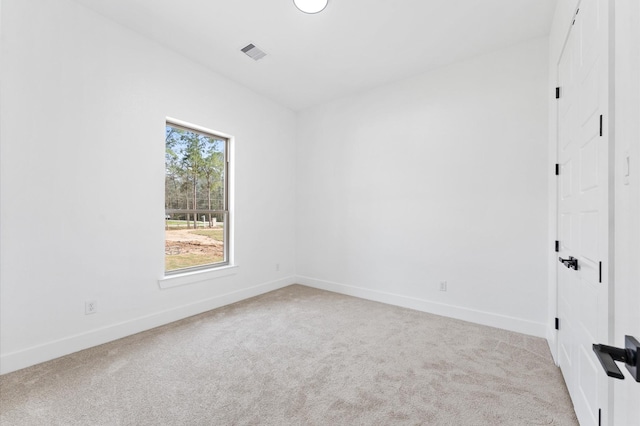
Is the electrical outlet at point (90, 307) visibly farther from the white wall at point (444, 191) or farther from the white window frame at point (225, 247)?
the white wall at point (444, 191)

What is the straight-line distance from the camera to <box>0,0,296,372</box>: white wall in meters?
2.13

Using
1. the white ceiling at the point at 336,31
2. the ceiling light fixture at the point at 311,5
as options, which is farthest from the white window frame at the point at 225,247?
the ceiling light fixture at the point at 311,5

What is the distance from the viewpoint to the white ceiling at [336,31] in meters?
2.44

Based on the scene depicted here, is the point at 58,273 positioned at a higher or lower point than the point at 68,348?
higher

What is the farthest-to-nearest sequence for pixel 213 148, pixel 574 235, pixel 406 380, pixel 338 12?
1. pixel 213 148
2. pixel 338 12
3. pixel 406 380
4. pixel 574 235

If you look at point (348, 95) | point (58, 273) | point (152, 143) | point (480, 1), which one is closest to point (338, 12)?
point (480, 1)

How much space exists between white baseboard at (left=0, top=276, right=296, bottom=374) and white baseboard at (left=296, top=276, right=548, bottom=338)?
149 cm

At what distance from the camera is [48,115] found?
2.28 m

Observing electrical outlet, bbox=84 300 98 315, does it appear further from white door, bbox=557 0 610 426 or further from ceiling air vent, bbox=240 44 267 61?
white door, bbox=557 0 610 426

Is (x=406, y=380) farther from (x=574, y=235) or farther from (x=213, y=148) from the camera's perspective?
(x=213, y=148)

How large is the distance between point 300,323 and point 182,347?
3.81 feet

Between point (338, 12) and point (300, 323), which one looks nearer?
point (338, 12)

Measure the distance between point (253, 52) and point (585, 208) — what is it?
10.6 feet

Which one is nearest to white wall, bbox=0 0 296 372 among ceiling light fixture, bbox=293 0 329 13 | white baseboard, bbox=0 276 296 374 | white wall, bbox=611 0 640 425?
white baseboard, bbox=0 276 296 374
